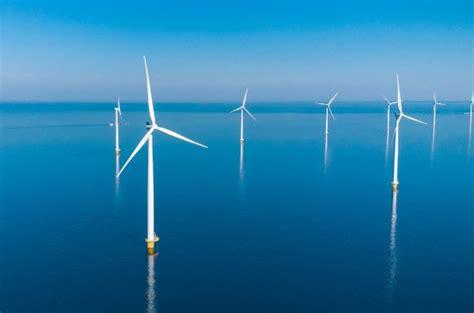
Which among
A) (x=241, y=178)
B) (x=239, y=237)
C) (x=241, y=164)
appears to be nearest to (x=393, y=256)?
(x=239, y=237)

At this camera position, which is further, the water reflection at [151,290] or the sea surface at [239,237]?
the sea surface at [239,237]

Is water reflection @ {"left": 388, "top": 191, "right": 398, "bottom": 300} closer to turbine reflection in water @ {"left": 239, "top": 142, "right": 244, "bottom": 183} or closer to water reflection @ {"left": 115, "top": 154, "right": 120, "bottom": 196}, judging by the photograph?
turbine reflection in water @ {"left": 239, "top": 142, "right": 244, "bottom": 183}

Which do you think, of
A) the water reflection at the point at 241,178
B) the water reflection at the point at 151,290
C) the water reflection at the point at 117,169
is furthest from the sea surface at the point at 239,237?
the water reflection at the point at 117,169

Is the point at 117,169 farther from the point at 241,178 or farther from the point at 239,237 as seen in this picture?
the point at 239,237

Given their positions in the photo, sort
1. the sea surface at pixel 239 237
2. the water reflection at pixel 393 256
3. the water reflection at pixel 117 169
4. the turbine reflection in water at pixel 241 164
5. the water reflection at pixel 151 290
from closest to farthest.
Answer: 1. the water reflection at pixel 151 290
2. the sea surface at pixel 239 237
3. the water reflection at pixel 393 256
4. the water reflection at pixel 117 169
5. the turbine reflection in water at pixel 241 164

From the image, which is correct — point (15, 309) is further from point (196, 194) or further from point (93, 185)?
point (93, 185)

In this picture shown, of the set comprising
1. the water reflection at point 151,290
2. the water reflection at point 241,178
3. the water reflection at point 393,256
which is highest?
the water reflection at point 241,178

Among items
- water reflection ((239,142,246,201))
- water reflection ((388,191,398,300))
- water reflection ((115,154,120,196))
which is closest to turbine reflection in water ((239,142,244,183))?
water reflection ((239,142,246,201))

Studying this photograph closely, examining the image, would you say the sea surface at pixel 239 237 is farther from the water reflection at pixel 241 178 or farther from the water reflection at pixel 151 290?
the water reflection at pixel 241 178
